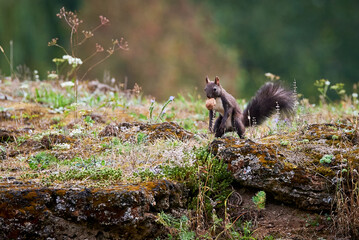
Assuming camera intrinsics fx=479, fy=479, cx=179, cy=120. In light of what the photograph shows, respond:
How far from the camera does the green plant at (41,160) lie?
3.83 m

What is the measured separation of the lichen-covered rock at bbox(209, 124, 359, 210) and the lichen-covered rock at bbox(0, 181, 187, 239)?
2.62ft

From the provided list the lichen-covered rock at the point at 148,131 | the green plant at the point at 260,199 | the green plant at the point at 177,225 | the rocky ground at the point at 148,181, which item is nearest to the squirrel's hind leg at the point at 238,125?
the rocky ground at the point at 148,181

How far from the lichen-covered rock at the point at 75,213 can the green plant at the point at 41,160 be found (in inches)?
29.4

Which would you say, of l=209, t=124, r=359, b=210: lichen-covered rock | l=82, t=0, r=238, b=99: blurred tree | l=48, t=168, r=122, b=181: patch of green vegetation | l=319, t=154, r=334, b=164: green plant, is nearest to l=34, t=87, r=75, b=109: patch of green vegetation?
l=48, t=168, r=122, b=181: patch of green vegetation

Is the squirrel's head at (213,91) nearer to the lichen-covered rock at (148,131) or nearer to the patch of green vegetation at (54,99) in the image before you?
the lichen-covered rock at (148,131)

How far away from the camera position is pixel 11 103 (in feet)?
20.9

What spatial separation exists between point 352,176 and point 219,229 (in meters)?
0.96

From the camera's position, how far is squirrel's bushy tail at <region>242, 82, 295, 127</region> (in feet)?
15.7

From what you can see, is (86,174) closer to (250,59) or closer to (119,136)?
(119,136)

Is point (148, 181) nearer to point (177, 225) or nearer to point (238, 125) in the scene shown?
point (177, 225)

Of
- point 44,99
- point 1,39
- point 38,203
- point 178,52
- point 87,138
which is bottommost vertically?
point 38,203

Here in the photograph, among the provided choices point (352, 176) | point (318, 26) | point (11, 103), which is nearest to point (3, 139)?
point (11, 103)

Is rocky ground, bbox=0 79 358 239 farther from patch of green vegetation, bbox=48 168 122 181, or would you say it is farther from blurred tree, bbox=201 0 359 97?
blurred tree, bbox=201 0 359 97

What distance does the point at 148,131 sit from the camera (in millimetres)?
4426
